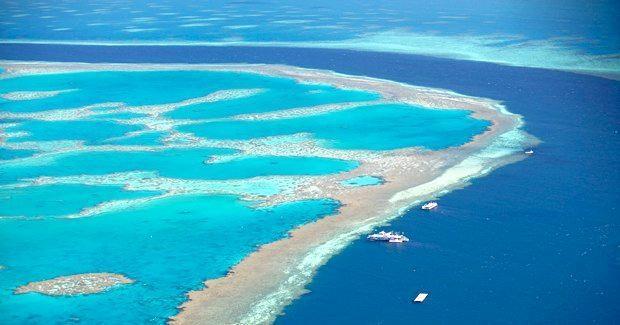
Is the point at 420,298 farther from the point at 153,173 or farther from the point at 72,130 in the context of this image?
the point at 72,130

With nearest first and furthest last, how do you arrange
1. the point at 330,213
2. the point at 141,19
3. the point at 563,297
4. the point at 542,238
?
the point at 563,297, the point at 542,238, the point at 330,213, the point at 141,19

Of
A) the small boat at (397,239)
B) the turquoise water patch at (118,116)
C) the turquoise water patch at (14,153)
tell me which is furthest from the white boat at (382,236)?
the turquoise water patch at (118,116)

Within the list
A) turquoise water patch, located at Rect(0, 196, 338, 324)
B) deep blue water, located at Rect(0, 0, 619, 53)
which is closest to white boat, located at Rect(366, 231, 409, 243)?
turquoise water patch, located at Rect(0, 196, 338, 324)

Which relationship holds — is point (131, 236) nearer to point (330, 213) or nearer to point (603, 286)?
point (330, 213)

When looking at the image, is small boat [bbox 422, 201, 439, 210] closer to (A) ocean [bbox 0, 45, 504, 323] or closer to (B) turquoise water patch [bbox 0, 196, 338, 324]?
(B) turquoise water patch [bbox 0, 196, 338, 324]

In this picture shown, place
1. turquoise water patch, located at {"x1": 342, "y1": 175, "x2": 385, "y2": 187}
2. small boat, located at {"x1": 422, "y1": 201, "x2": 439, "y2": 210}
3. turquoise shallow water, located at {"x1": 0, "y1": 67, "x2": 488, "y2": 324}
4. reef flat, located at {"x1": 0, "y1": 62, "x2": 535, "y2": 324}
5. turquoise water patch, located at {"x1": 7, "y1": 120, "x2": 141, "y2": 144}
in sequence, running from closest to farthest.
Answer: turquoise shallow water, located at {"x1": 0, "y1": 67, "x2": 488, "y2": 324} → reef flat, located at {"x1": 0, "y1": 62, "x2": 535, "y2": 324} → small boat, located at {"x1": 422, "y1": 201, "x2": 439, "y2": 210} → turquoise water patch, located at {"x1": 342, "y1": 175, "x2": 385, "y2": 187} → turquoise water patch, located at {"x1": 7, "y1": 120, "x2": 141, "y2": 144}

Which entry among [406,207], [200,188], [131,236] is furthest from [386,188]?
[131,236]

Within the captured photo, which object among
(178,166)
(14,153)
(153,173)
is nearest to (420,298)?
(153,173)
